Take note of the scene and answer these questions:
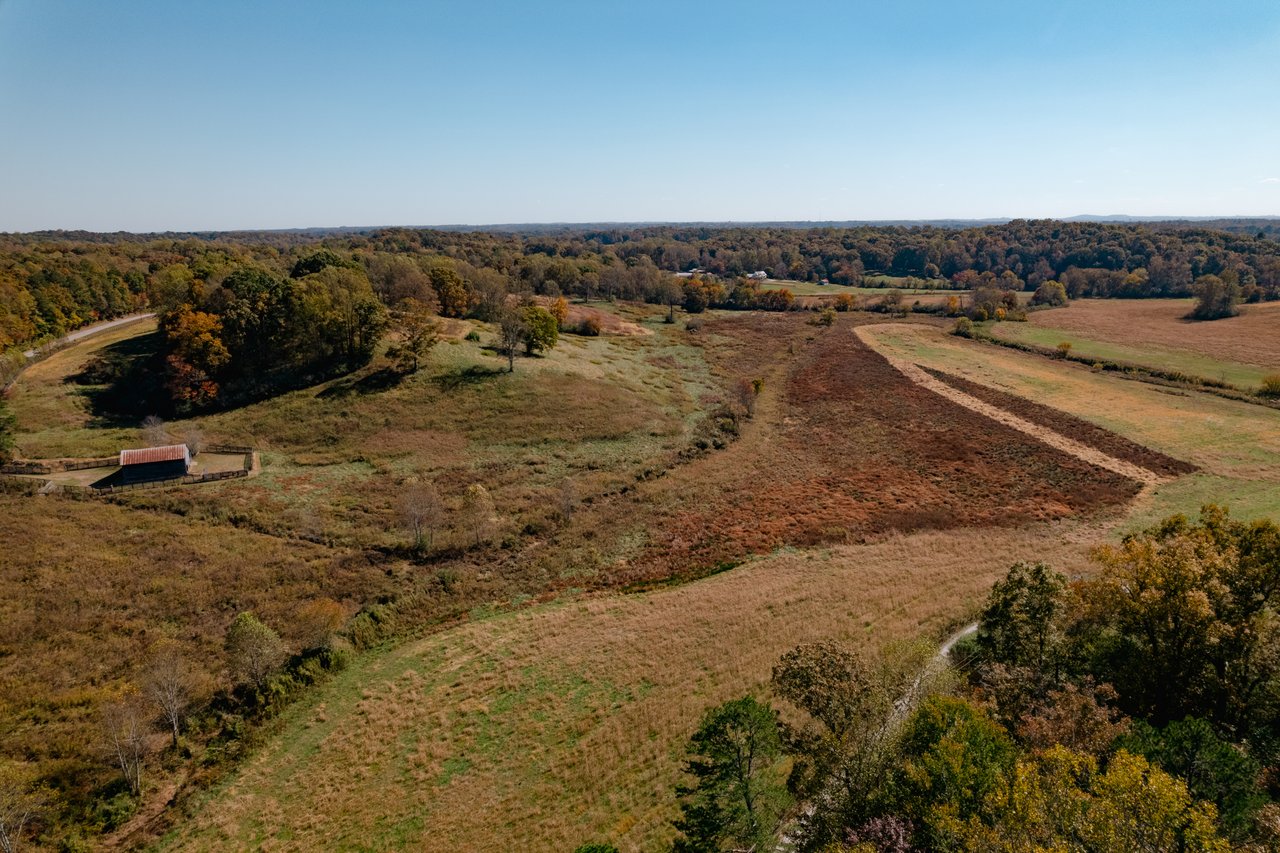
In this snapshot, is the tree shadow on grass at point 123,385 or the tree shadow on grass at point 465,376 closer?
the tree shadow on grass at point 123,385

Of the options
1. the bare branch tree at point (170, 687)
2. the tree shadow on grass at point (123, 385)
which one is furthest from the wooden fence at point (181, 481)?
the bare branch tree at point (170, 687)

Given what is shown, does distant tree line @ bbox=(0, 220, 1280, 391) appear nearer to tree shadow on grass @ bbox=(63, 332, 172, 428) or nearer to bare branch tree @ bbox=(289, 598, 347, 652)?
tree shadow on grass @ bbox=(63, 332, 172, 428)

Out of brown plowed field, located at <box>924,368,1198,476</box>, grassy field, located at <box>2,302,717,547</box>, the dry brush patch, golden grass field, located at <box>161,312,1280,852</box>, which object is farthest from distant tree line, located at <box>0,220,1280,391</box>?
brown plowed field, located at <box>924,368,1198,476</box>

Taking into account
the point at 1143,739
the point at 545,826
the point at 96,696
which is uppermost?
the point at 1143,739

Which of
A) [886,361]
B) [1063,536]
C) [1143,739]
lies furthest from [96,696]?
[886,361]

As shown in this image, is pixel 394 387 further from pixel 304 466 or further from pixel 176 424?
pixel 176 424

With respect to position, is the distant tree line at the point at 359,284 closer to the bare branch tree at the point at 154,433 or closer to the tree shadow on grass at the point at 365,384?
the tree shadow on grass at the point at 365,384
